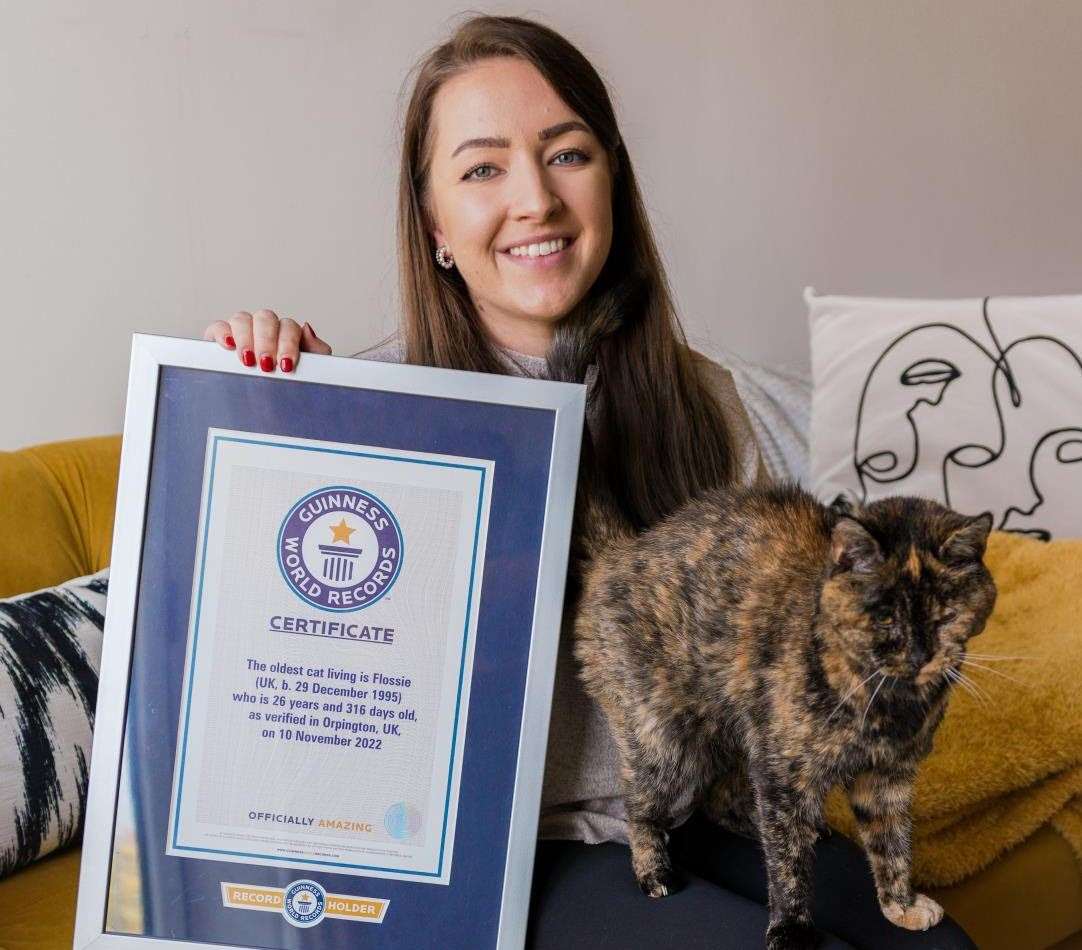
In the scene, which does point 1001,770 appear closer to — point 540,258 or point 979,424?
point 979,424

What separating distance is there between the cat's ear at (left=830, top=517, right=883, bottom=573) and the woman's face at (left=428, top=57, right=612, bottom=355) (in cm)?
46

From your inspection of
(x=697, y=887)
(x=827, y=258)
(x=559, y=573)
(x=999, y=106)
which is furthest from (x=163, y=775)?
(x=999, y=106)

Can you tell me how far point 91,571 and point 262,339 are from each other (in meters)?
0.84

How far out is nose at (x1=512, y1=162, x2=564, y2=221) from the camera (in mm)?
1205

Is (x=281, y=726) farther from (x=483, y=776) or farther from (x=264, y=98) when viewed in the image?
(x=264, y=98)

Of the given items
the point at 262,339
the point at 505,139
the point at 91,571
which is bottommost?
the point at 91,571

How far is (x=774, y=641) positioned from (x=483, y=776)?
0.29 meters

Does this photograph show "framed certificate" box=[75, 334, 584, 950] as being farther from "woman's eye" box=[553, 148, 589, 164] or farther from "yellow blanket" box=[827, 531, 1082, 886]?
"yellow blanket" box=[827, 531, 1082, 886]

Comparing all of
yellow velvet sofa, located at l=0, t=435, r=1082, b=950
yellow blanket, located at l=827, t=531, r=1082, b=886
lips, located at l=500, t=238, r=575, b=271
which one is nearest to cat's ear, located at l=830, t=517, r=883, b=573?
lips, located at l=500, t=238, r=575, b=271

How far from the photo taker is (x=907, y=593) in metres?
0.93

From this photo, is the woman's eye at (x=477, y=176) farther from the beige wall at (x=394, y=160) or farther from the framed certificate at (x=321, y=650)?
the beige wall at (x=394, y=160)

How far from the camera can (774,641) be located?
101cm

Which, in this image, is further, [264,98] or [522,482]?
[264,98]

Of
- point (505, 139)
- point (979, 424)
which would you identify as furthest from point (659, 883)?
point (979, 424)
